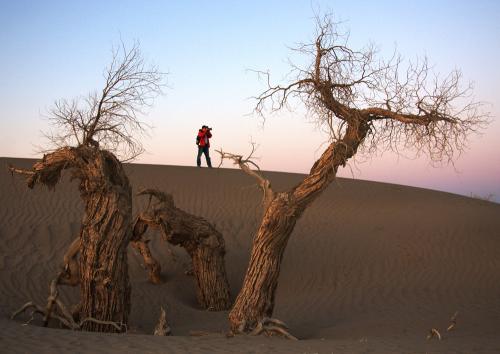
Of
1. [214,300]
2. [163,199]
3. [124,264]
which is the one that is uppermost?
[163,199]

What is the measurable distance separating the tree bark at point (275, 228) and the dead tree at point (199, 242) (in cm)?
254

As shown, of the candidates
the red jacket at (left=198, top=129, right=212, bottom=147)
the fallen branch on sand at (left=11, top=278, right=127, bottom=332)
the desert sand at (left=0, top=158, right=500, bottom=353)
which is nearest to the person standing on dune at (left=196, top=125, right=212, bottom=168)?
the red jacket at (left=198, top=129, right=212, bottom=147)

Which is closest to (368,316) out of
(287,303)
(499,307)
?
(287,303)

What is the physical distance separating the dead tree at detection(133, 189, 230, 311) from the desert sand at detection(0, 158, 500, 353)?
0.39 meters

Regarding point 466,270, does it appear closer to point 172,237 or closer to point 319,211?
point 319,211

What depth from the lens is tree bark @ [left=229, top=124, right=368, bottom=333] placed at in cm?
906

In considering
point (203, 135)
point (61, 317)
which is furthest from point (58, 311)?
point (203, 135)

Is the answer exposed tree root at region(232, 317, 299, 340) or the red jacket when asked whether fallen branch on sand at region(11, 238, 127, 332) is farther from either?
the red jacket

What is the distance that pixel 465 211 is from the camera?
20.6 metres

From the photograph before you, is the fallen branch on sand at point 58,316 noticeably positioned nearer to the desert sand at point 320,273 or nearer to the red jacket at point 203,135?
the desert sand at point 320,273

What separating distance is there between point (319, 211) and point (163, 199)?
9302 millimetres

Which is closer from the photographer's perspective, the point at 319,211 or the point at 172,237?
the point at 172,237

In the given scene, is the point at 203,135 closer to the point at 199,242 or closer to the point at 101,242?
the point at 199,242

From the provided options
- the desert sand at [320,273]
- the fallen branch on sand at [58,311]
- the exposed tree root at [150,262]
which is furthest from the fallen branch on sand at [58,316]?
the exposed tree root at [150,262]
